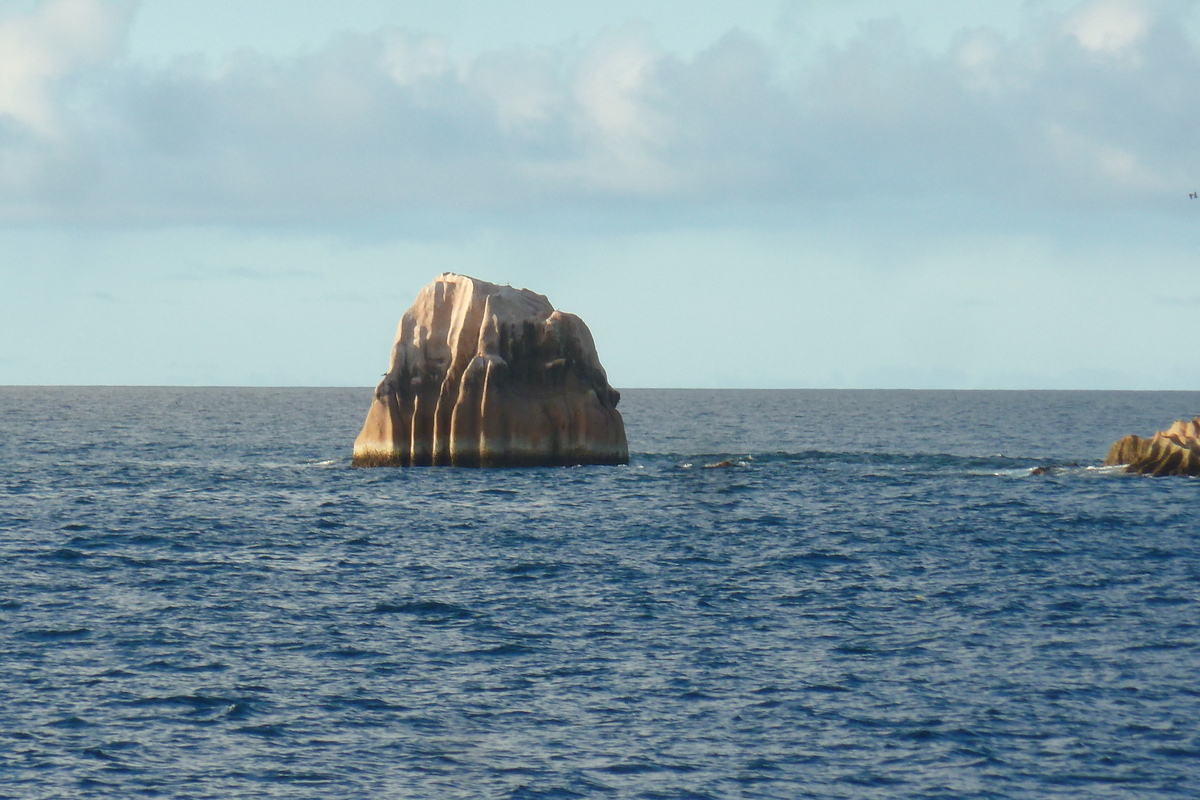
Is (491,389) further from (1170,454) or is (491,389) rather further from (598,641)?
(1170,454)

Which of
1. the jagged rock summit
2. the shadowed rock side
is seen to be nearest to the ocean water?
the jagged rock summit

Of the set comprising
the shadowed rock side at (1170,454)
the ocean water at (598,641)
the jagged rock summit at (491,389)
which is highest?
the jagged rock summit at (491,389)

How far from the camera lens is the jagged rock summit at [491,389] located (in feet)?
207

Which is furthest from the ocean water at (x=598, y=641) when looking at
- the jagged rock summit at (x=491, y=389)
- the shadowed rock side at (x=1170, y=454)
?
the shadowed rock side at (x=1170, y=454)

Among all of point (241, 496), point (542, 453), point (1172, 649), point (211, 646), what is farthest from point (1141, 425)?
point (211, 646)

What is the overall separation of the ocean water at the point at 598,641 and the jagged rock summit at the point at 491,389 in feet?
8.90

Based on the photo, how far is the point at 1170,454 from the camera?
2534 inches

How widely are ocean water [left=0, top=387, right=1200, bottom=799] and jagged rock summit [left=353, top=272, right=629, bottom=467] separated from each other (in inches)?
107

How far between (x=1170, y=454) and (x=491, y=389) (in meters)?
33.7

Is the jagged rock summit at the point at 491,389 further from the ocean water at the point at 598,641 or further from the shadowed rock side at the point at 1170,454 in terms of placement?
the shadowed rock side at the point at 1170,454

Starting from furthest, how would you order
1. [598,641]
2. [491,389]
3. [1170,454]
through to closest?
[1170,454] → [491,389] → [598,641]

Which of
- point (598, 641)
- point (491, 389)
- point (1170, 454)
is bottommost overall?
point (598, 641)

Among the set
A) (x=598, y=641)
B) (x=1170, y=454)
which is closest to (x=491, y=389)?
(x=598, y=641)

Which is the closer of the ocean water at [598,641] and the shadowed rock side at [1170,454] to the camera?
the ocean water at [598,641]
